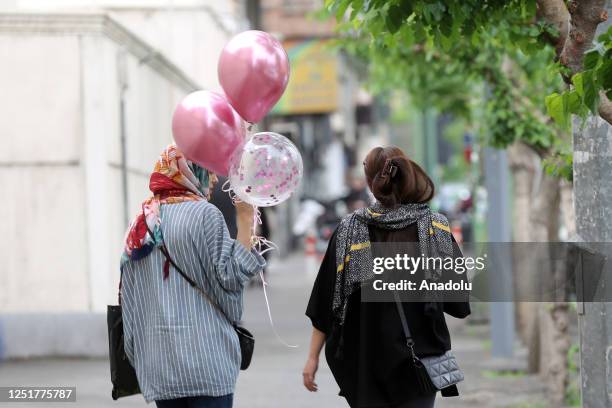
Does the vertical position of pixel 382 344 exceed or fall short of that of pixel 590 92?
it falls short

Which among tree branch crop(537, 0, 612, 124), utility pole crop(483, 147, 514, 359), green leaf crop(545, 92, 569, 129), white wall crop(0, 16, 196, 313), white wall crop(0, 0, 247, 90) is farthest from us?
white wall crop(0, 0, 247, 90)

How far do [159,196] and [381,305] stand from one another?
1.04m

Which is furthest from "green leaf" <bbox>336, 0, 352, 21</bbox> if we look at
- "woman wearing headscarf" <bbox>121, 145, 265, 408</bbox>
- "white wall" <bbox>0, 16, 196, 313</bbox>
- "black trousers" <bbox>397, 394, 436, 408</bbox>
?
"white wall" <bbox>0, 16, 196, 313</bbox>

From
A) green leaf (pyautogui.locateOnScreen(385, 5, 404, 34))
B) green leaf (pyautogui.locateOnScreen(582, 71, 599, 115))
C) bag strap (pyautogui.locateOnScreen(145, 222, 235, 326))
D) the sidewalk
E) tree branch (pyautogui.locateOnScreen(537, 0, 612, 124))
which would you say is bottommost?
the sidewalk

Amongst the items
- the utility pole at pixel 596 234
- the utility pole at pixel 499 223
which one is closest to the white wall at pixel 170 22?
the utility pole at pixel 499 223

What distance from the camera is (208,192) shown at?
17.8 feet

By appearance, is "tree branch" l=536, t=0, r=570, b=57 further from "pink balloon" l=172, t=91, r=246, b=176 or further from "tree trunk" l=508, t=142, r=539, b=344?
"tree trunk" l=508, t=142, r=539, b=344

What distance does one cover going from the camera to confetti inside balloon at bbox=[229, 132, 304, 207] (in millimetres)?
5117

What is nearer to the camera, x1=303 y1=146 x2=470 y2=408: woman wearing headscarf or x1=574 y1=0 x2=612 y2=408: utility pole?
x1=303 y1=146 x2=470 y2=408: woman wearing headscarf

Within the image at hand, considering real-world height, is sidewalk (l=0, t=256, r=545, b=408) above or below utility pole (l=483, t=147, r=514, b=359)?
below

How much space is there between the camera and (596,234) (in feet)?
20.5

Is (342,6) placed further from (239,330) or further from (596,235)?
(239,330)

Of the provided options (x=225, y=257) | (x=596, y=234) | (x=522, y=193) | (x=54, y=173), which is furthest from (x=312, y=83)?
(x=225, y=257)

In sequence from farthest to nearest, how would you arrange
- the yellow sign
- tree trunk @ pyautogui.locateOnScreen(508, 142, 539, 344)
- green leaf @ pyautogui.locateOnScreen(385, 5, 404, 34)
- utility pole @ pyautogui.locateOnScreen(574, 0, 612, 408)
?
the yellow sign, tree trunk @ pyautogui.locateOnScreen(508, 142, 539, 344), utility pole @ pyautogui.locateOnScreen(574, 0, 612, 408), green leaf @ pyautogui.locateOnScreen(385, 5, 404, 34)
